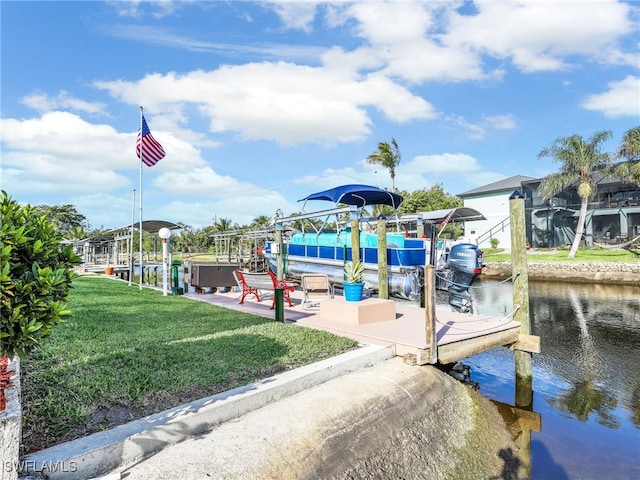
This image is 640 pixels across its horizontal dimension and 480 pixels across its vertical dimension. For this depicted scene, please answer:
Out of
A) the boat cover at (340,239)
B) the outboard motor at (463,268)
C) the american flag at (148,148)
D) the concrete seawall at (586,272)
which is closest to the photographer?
the outboard motor at (463,268)

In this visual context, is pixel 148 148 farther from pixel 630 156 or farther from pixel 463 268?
pixel 630 156

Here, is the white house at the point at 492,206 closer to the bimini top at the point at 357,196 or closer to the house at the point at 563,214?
the house at the point at 563,214

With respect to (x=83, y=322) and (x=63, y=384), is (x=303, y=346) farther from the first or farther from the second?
(x=83, y=322)

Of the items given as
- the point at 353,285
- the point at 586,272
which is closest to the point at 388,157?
the point at 586,272

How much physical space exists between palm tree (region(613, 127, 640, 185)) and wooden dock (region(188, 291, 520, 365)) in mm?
27085

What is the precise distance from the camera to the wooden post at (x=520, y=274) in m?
6.94

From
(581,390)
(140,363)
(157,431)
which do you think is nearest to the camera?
(157,431)

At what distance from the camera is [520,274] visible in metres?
6.95

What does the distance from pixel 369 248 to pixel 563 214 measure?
1177 inches

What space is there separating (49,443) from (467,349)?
552 centimetres

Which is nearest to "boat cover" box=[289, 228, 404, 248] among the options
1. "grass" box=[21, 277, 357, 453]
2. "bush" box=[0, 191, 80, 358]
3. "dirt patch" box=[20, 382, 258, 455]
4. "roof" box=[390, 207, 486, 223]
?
"roof" box=[390, 207, 486, 223]

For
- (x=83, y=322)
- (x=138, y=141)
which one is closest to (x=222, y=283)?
(x=138, y=141)

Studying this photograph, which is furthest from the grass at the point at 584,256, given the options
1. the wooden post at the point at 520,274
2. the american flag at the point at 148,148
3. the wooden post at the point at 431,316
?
the american flag at the point at 148,148

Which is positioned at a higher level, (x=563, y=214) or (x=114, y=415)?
(x=563, y=214)
